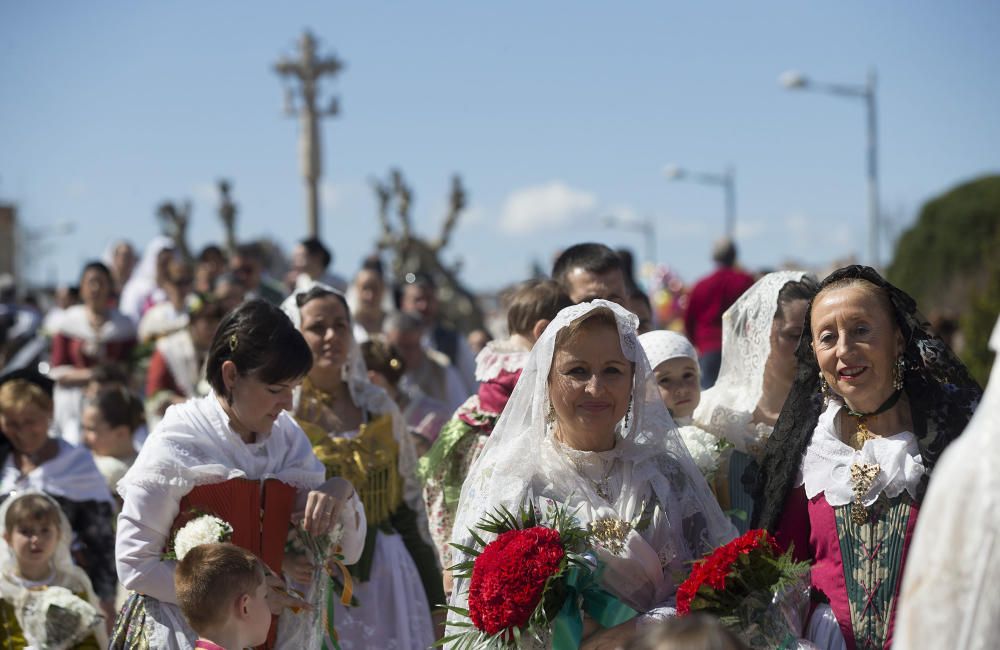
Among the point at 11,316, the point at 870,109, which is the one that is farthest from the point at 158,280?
the point at 870,109

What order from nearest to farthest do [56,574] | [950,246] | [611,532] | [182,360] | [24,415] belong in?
[611,532]
[56,574]
[24,415]
[182,360]
[950,246]

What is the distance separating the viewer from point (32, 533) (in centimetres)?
582

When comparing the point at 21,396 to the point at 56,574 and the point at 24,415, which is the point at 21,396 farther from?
the point at 56,574

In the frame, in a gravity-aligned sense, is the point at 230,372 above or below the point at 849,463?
above

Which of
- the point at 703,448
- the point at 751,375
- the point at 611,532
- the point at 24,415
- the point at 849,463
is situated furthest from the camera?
the point at 24,415

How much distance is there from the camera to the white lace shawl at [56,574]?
18.7 feet

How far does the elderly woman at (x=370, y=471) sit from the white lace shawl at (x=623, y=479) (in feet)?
4.96

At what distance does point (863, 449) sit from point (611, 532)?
35.0 inches

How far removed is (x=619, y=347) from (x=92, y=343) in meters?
7.71

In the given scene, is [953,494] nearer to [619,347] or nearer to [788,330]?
[619,347]

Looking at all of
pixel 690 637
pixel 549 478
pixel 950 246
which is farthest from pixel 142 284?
pixel 950 246

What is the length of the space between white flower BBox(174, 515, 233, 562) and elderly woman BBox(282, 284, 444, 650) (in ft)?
4.07

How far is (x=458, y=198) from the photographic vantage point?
21703 millimetres

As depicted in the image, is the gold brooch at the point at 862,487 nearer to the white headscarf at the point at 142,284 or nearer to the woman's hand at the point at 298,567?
the woman's hand at the point at 298,567
